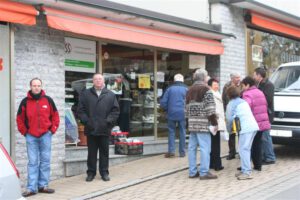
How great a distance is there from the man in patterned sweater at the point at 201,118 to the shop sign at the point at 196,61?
422 centimetres

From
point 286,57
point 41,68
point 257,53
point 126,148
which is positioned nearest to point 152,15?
point 126,148

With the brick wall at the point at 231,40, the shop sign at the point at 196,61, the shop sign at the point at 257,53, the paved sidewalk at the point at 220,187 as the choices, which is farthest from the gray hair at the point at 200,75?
the shop sign at the point at 257,53

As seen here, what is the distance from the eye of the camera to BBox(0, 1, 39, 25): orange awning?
7395mm

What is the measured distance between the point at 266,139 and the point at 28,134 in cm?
454

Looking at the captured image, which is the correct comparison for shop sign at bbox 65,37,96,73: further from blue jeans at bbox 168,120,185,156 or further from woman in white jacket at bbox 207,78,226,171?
woman in white jacket at bbox 207,78,226,171

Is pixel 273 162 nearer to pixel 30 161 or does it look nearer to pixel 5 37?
pixel 30 161

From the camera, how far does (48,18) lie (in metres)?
8.04

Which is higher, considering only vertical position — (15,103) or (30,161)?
(15,103)

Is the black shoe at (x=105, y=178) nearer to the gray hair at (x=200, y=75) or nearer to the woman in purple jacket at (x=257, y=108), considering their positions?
the gray hair at (x=200, y=75)

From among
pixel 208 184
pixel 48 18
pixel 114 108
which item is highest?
pixel 48 18

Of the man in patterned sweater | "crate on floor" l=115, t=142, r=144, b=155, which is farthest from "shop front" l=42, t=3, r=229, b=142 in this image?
the man in patterned sweater

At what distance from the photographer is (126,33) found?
376 inches

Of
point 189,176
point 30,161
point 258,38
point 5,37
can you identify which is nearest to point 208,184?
point 189,176

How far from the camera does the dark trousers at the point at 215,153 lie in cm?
886
